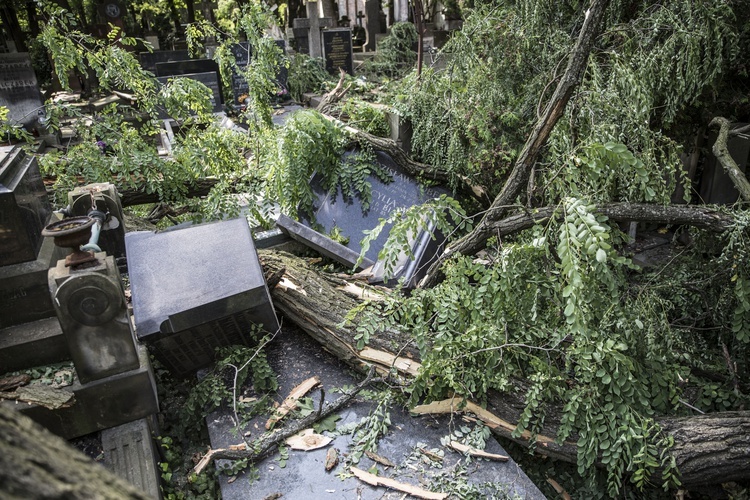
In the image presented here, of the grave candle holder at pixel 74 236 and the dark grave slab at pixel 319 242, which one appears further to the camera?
the dark grave slab at pixel 319 242

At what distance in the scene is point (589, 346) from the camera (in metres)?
3.17

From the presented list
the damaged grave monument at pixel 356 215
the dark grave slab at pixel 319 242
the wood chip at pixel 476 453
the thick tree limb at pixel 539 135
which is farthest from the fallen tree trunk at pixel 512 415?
the damaged grave monument at pixel 356 215

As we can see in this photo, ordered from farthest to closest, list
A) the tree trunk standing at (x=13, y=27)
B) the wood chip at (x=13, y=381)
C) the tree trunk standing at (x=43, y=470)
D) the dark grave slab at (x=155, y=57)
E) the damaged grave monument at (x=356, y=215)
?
the tree trunk standing at (x=13, y=27), the dark grave slab at (x=155, y=57), the damaged grave monument at (x=356, y=215), the wood chip at (x=13, y=381), the tree trunk standing at (x=43, y=470)

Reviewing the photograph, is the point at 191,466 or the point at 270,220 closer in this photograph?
the point at 191,466

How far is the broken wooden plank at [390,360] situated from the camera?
379 centimetres

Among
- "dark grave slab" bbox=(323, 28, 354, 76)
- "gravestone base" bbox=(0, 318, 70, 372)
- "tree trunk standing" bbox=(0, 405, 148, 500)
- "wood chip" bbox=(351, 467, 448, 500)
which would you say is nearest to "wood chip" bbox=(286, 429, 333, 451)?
"wood chip" bbox=(351, 467, 448, 500)

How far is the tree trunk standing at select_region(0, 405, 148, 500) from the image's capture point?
686 millimetres

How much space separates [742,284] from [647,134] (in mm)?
1212

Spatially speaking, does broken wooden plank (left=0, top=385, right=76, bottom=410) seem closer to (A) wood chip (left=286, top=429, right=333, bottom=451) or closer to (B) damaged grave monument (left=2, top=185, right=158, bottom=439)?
(B) damaged grave monument (left=2, top=185, right=158, bottom=439)

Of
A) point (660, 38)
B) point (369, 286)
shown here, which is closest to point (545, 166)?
point (660, 38)

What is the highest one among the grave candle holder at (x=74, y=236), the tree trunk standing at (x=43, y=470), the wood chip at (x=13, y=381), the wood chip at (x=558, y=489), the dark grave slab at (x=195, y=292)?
the tree trunk standing at (x=43, y=470)

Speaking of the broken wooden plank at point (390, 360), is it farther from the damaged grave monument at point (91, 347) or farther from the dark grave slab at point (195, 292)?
the damaged grave monument at point (91, 347)

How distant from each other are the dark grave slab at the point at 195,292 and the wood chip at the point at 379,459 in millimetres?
1310

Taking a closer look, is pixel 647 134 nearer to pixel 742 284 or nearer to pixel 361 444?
pixel 742 284
